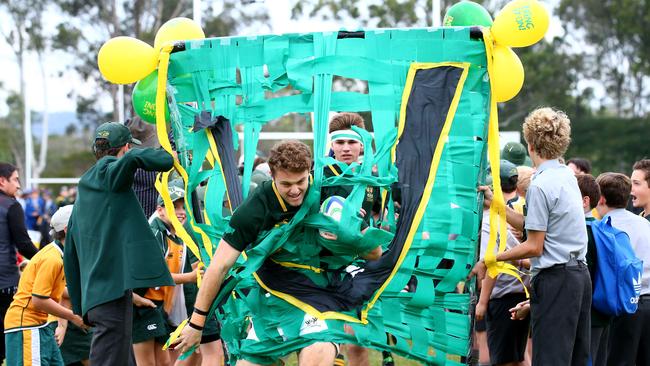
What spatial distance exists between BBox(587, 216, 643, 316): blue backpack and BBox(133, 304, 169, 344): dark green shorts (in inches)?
113

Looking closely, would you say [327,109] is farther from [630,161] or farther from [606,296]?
[630,161]

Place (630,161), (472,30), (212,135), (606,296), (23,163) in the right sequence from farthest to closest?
1. (23,163)
2. (630,161)
3. (606,296)
4. (212,135)
5. (472,30)

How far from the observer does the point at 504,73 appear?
4.55 m

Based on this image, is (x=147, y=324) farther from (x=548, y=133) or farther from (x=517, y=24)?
(x=517, y=24)

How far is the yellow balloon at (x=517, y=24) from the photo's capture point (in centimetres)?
444

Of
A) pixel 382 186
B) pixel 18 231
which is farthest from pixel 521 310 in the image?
pixel 18 231

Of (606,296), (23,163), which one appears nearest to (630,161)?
(23,163)

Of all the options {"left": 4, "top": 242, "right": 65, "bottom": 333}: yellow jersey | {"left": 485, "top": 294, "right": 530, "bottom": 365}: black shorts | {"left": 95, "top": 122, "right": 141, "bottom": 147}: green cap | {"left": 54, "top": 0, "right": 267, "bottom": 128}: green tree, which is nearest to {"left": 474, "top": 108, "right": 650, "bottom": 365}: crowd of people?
→ {"left": 485, "top": 294, "right": 530, "bottom": 365}: black shorts

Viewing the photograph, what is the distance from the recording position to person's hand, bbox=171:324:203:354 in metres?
4.66

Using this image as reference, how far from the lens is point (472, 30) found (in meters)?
4.43

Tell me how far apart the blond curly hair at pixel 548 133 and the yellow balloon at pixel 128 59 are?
2110 millimetres

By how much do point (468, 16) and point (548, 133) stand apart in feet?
2.60

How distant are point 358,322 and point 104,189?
5.90 feet

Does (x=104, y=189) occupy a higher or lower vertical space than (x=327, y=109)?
lower
